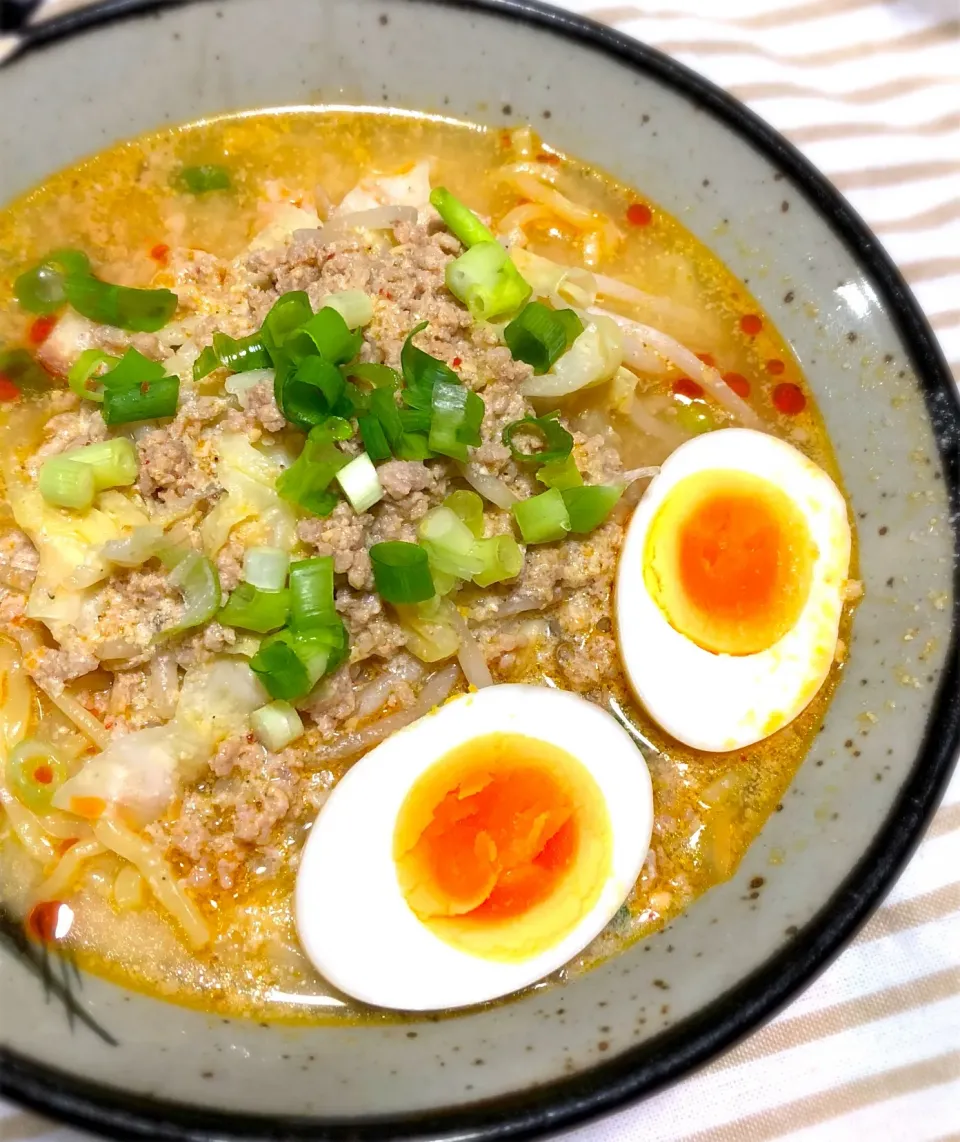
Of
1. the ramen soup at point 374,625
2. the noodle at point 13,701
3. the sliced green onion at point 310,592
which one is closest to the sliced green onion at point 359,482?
the ramen soup at point 374,625

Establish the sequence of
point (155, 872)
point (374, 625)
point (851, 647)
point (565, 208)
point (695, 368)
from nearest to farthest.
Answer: point (155, 872) → point (374, 625) → point (851, 647) → point (695, 368) → point (565, 208)

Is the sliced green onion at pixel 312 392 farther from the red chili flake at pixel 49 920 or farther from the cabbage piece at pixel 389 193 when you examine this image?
the red chili flake at pixel 49 920

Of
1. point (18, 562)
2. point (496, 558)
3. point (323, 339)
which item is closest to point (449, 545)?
point (496, 558)

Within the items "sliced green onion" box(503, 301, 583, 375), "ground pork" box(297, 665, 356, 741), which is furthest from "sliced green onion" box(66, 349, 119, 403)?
"sliced green onion" box(503, 301, 583, 375)

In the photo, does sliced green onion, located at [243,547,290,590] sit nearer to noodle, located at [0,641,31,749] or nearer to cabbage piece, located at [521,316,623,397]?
noodle, located at [0,641,31,749]

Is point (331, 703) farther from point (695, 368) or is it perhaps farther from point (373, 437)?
point (695, 368)
